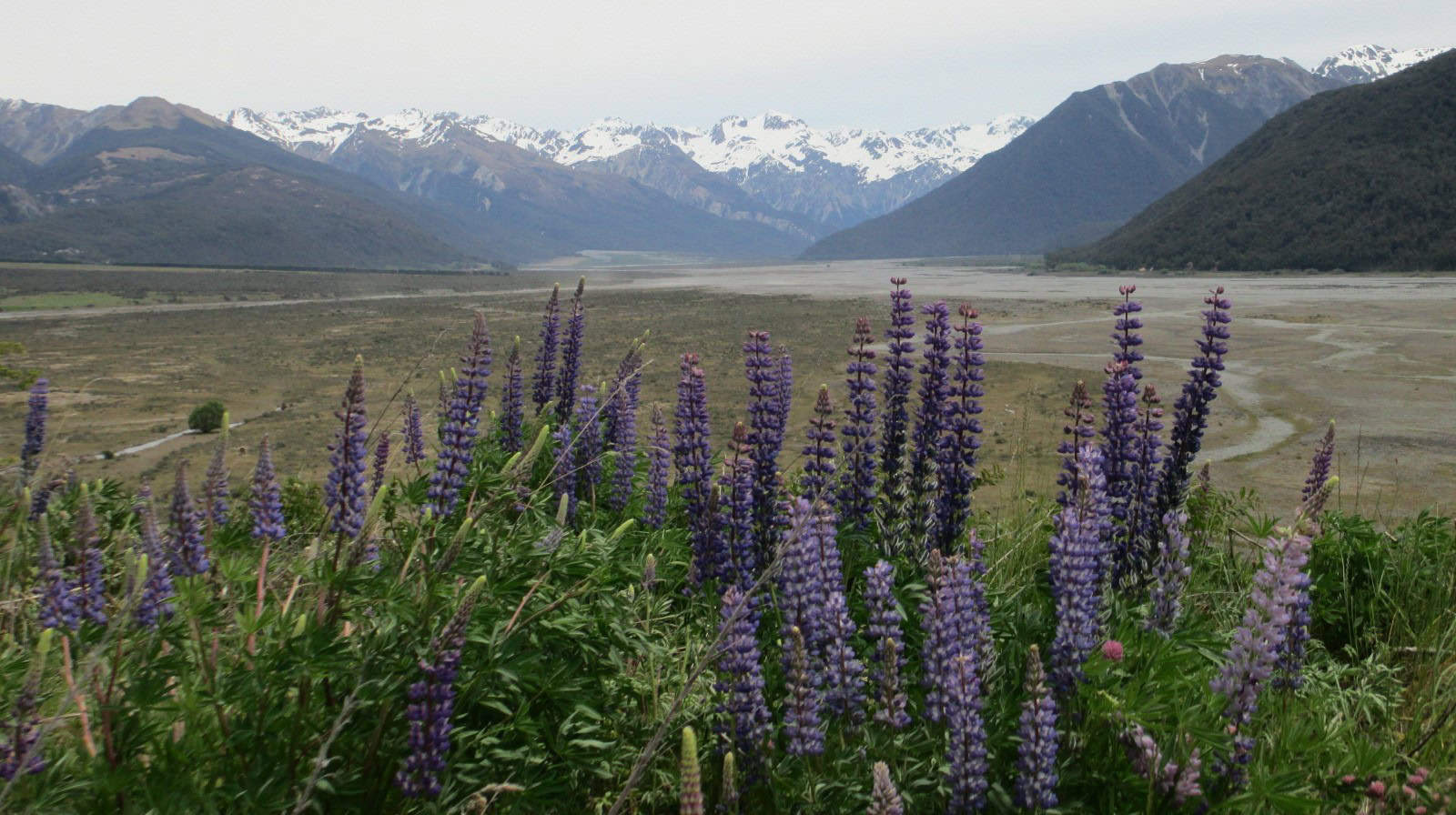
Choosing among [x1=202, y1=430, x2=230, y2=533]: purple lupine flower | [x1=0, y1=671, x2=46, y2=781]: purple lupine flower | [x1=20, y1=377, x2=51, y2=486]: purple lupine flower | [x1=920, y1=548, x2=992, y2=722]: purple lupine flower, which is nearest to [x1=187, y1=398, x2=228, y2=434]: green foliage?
[x1=20, y1=377, x2=51, y2=486]: purple lupine flower

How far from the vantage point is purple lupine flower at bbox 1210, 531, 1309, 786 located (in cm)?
246

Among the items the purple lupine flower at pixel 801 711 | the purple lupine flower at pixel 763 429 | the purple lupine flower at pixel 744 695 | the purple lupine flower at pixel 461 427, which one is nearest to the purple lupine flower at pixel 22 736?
the purple lupine flower at pixel 461 427

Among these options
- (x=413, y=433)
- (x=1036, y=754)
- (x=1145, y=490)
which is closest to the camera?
(x=1036, y=754)

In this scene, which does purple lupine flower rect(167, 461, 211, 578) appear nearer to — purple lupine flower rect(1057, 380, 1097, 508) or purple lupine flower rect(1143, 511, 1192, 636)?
purple lupine flower rect(1057, 380, 1097, 508)

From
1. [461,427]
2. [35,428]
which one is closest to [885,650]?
[461,427]

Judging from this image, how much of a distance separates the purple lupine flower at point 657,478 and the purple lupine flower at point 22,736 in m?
2.87

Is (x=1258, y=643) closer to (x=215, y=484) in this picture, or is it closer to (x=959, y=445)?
(x=959, y=445)

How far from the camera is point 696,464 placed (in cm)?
382

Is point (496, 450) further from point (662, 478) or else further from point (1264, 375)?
point (1264, 375)

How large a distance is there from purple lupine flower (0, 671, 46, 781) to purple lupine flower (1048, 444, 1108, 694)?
8.33ft

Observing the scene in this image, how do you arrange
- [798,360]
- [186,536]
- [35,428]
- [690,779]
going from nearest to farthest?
[690,779]
[186,536]
[35,428]
[798,360]

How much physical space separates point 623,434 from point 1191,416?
3.00m

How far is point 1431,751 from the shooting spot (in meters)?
3.22

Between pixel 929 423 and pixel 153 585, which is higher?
pixel 929 423
